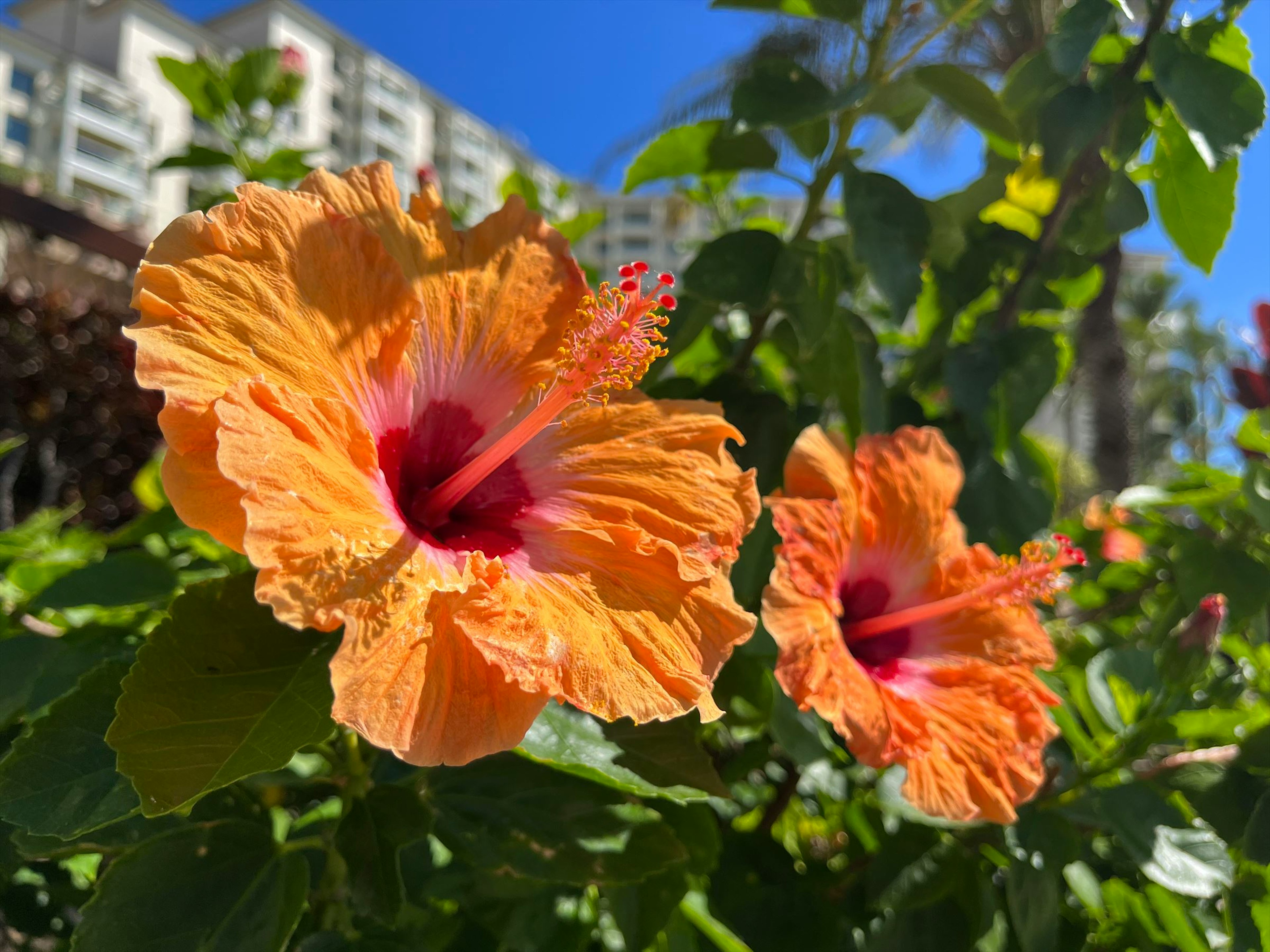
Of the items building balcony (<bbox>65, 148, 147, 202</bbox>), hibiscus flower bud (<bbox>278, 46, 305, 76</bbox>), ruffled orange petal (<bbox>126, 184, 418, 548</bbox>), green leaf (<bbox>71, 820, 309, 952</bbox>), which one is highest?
building balcony (<bbox>65, 148, 147, 202</bbox>)

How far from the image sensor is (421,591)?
0.65m

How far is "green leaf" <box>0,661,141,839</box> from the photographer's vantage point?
25.4 inches

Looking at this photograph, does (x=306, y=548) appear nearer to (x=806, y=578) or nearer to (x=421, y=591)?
(x=421, y=591)

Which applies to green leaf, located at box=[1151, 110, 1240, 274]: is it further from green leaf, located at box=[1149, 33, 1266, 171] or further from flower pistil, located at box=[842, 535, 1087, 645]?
flower pistil, located at box=[842, 535, 1087, 645]

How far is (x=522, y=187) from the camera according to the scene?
1498mm

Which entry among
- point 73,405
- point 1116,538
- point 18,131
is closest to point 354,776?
point 1116,538

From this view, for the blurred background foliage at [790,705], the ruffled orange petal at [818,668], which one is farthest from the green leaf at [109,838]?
the ruffled orange petal at [818,668]

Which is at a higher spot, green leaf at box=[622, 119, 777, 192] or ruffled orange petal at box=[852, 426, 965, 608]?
green leaf at box=[622, 119, 777, 192]

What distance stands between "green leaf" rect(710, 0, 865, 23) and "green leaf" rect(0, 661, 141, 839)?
3.44 feet

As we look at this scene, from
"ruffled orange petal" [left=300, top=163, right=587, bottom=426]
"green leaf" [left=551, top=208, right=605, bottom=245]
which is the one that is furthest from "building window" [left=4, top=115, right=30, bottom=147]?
"ruffled orange petal" [left=300, top=163, right=587, bottom=426]

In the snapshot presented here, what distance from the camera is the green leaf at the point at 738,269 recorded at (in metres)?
1.04

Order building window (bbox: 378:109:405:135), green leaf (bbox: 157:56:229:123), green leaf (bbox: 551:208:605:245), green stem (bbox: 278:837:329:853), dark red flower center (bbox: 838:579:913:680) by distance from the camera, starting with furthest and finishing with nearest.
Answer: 1. building window (bbox: 378:109:405:135)
2. green leaf (bbox: 157:56:229:123)
3. green leaf (bbox: 551:208:605:245)
4. dark red flower center (bbox: 838:579:913:680)
5. green stem (bbox: 278:837:329:853)

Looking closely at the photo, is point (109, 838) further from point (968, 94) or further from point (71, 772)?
point (968, 94)

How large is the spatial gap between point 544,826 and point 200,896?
32cm
